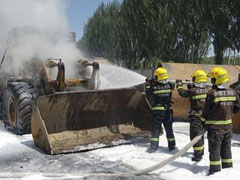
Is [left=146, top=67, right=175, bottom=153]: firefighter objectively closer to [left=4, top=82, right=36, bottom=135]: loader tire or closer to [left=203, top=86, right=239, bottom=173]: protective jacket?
[left=203, top=86, right=239, bottom=173]: protective jacket

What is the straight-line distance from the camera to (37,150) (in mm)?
5973

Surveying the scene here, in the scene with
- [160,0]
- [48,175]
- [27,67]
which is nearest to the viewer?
[48,175]

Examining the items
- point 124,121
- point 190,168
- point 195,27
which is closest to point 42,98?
point 124,121

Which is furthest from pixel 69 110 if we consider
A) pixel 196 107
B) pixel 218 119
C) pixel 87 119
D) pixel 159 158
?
pixel 218 119

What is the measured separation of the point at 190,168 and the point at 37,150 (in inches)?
109

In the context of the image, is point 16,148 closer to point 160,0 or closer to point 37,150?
point 37,150

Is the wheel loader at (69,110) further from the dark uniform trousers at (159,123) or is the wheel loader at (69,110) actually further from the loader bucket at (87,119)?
the dark uniform trousers at (159,123)

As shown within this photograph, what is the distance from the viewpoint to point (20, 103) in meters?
6.80

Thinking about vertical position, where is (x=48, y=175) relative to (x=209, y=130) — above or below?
below

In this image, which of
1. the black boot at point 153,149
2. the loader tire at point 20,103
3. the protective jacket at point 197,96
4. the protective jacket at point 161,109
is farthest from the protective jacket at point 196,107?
the loader tire at point 20,103

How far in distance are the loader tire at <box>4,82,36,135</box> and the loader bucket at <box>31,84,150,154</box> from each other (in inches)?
38.7

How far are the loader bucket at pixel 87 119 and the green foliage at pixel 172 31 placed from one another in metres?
9.92

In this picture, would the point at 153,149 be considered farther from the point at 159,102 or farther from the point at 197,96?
the point at 197,96

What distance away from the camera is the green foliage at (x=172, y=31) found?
18609mm
